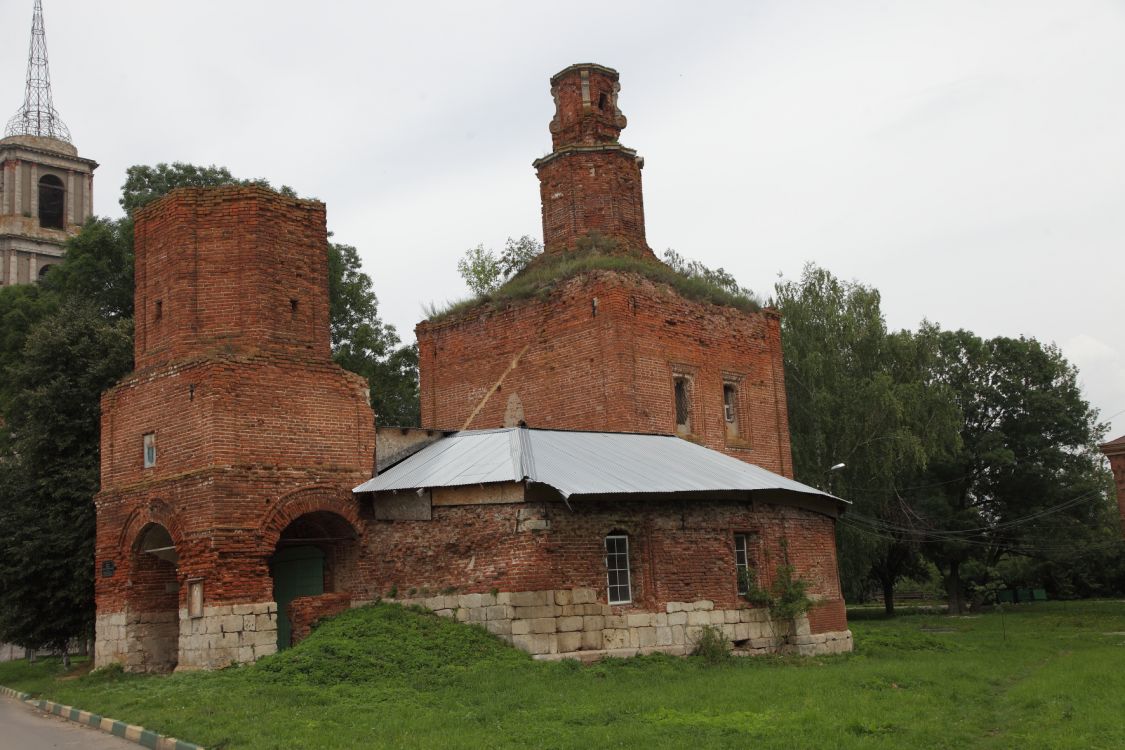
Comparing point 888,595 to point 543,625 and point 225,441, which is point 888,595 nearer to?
point 543,625

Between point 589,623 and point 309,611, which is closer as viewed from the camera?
point 589,623

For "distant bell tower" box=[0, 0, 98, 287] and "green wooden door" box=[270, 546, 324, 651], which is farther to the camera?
"distant bell tower" box=[0, 0, 98, 287]

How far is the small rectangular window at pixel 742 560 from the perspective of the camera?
58.3 ft

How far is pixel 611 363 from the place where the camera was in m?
20.9

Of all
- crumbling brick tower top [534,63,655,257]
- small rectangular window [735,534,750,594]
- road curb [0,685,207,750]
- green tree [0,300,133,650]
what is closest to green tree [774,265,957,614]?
crumbling brick tower top [534,63,655,257]

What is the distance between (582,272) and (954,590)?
23487mm

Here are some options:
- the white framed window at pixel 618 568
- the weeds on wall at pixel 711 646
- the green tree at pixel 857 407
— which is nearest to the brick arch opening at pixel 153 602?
the white framed window at pixel 618 568

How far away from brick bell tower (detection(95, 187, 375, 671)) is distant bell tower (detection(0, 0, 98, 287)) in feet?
98.7

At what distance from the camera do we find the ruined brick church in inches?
622

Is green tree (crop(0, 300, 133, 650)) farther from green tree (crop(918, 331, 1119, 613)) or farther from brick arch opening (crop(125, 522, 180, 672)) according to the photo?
green tree (crop(918, 331, 1119, 613))

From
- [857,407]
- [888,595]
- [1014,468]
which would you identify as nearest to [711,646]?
[857,407]

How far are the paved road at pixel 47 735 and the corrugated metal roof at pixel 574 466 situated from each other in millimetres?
5648

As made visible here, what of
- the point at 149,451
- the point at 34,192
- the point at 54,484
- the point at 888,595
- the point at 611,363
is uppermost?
the point at 34,192

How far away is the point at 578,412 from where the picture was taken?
21.4 m
